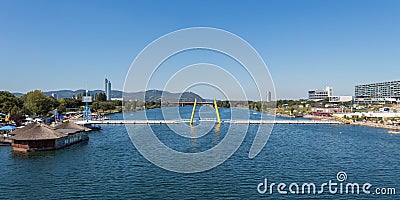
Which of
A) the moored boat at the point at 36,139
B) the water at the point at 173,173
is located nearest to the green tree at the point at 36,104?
the moored boat at the point at 36,139

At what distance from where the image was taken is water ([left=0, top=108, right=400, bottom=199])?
831 cm

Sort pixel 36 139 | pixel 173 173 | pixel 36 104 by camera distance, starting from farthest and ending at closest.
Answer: pixel 36 104
pixel 36 139
pixel 173 173

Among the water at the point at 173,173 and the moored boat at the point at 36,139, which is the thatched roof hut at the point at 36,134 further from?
the water at the point at 173,173

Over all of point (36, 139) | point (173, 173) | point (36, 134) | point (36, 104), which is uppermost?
point (36, 104)

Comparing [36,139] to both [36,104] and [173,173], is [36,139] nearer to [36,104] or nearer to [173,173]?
[173,173]

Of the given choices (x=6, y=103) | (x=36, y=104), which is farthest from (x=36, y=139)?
(x=36, y=104)

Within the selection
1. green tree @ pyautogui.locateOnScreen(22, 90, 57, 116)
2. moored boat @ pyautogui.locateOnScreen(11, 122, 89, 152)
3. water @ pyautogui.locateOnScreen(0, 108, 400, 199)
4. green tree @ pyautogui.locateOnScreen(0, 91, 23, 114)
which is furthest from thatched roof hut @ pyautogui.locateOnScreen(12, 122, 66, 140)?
green tree @ pyautogui.locateOnScreen(22, 90, 57, 116)

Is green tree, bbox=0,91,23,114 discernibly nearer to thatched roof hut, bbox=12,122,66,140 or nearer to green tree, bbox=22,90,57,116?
green tree, bbox=22,90,57,116

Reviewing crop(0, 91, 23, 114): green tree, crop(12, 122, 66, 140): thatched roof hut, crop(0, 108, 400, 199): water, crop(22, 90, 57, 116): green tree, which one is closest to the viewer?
crop(0, 108, 400, 199): water

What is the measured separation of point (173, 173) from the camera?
408 inches

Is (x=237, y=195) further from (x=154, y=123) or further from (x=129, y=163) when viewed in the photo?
(x=154, y=123)

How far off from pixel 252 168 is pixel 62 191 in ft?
19.7

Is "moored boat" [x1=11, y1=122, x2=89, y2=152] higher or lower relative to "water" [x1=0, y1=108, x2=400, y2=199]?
higher

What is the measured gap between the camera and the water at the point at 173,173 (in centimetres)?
831
